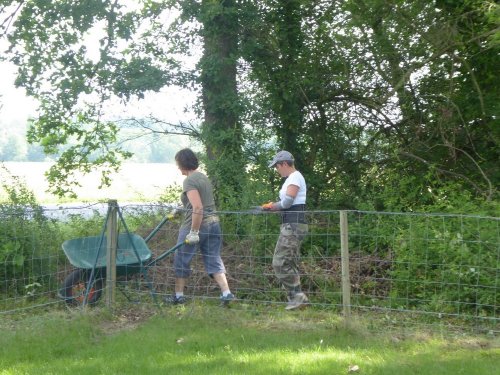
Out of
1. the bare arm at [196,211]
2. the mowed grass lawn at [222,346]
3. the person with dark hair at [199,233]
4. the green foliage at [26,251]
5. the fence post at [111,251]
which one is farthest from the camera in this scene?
the green foliage at [26,251]

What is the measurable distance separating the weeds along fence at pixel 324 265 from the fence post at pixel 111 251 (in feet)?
0.18

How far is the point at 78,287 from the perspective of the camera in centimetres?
869

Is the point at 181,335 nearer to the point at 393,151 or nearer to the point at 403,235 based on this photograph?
the point at 403,235

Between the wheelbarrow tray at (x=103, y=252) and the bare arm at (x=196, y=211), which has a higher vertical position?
the bare arm at (x=196, y=211)

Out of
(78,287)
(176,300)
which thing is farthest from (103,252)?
(176,300)

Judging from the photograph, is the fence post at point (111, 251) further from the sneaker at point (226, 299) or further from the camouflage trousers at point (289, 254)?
the camouflage trousers at point (289, 254)

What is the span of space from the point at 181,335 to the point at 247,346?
2.49 ft

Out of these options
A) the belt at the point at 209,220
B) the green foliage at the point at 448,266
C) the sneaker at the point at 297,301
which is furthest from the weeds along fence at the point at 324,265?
the belt at the point at 209,220

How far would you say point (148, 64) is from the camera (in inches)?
469

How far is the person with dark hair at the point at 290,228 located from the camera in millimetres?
8352

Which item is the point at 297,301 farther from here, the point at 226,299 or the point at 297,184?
the point at 297,184

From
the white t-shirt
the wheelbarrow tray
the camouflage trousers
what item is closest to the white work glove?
the wheelbarrow tray

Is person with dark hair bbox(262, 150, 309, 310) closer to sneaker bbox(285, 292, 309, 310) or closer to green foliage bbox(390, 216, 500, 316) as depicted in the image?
sneaker bbox(285, 292, 309, 310)

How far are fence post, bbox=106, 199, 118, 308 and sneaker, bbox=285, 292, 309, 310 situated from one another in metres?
1.93
